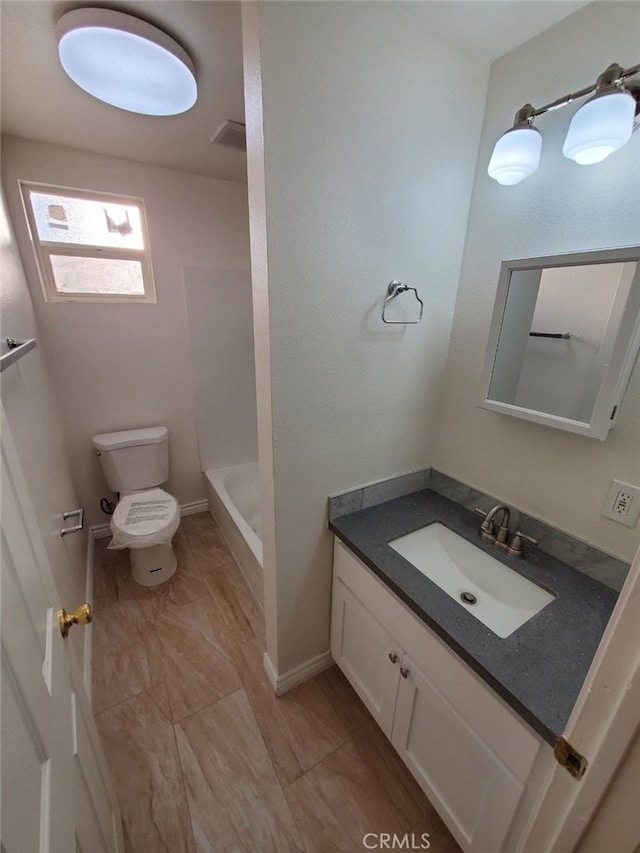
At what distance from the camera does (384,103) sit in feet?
3.23

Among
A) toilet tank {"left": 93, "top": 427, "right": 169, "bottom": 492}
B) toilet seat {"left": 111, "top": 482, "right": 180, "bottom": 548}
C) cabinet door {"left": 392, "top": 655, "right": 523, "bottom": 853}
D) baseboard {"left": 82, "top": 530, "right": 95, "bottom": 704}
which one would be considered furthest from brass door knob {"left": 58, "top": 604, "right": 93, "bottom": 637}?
toilet tank {"left": 93, "top": 427, "right": 169, "bottom": 492}

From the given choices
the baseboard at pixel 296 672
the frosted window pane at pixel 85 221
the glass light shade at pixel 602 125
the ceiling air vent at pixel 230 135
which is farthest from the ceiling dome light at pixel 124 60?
the baseboard at pixel 296 672

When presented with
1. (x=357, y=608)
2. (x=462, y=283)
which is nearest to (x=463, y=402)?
(x=462, y=283)

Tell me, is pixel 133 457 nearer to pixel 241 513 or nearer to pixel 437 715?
pixel 241 513

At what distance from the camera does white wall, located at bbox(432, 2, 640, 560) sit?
0.90m

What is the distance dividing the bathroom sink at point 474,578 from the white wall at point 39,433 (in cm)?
120

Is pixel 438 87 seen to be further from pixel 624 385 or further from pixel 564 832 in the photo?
pixel 564 832

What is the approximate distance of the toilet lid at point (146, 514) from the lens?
1.91 m

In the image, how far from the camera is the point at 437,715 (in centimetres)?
99

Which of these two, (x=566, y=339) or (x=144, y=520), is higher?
(x=566, y=339)

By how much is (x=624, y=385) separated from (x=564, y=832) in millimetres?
953

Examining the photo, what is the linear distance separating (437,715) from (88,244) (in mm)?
2843

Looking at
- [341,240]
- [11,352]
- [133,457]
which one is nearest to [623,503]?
[341,240]

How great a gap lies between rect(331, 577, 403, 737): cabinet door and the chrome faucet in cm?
51
